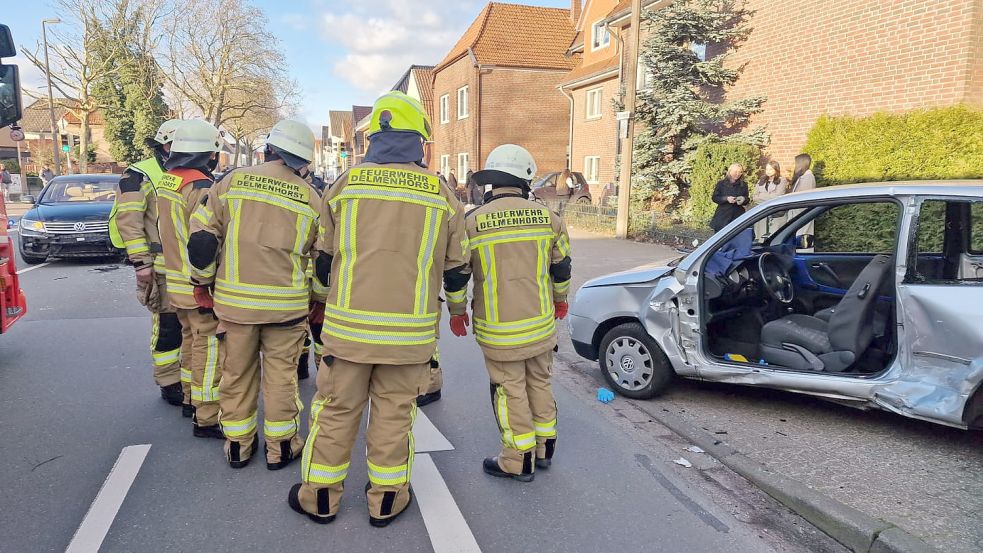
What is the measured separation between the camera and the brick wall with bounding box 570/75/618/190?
2167 centimetres

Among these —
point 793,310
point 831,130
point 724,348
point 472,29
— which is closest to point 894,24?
point 831,130

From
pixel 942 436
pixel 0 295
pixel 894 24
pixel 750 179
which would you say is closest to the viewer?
pixel 942 436

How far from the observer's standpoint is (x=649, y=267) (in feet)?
17.3

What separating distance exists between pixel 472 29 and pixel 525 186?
102 ft

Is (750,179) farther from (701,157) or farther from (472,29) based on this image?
(472,29)

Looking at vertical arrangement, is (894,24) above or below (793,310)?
above

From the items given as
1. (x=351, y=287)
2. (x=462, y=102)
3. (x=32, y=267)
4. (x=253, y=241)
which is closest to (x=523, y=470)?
(x=351, y=287)

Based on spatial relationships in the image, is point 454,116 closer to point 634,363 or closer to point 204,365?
point 634,363

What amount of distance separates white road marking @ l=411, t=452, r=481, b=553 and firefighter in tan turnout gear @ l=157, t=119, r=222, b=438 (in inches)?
56.8

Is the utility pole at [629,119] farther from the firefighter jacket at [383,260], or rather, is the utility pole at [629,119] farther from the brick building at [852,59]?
the firefighter jacket at [383,260]

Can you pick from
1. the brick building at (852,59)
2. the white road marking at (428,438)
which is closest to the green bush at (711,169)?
the brick building at (852,59)

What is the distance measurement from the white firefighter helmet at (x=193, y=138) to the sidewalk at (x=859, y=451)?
11.6ft

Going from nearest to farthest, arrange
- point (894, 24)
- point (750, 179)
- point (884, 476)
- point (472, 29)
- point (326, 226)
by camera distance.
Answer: point (326, 226) < point (884, 476) < point (894, 24) < point (750, 179) < point (472, 29)

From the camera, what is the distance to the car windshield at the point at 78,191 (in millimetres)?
12312
